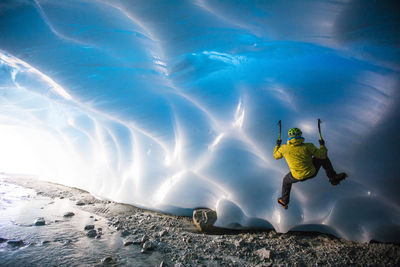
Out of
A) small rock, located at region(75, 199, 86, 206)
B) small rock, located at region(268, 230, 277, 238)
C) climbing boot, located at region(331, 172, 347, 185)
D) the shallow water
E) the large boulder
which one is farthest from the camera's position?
small rock, located at region(75, 199, 86, 206)

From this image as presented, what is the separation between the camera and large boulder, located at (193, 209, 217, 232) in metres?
3.17

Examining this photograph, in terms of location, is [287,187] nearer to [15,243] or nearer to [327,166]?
[327,166]

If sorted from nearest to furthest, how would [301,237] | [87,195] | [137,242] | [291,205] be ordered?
[137,242], [301,237], [291,205], [87,195]

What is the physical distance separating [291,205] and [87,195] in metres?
5.19

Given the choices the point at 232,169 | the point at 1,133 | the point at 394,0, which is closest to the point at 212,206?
the point at 232,169

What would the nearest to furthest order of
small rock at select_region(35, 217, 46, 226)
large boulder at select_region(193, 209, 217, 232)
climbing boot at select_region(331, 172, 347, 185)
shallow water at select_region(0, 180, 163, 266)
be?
shallow water at select_region(0, 180, 163, 266), climbing boot at select_region(331, 172, 347, 185), small rock at select_region(35, 217, 46, 226), large boulder at select_region(193, 209, 217, 232)

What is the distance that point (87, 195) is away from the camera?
16.4ft

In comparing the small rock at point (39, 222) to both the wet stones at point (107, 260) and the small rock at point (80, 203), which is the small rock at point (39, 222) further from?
the wet stones at point (107, 260)

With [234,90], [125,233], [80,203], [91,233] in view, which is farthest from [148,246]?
[80,203]

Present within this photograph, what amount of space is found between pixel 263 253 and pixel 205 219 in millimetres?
1234

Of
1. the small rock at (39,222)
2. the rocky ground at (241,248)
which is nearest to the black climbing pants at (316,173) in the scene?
the rocky ground at (241,248)

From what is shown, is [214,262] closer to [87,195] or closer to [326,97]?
[326,97]

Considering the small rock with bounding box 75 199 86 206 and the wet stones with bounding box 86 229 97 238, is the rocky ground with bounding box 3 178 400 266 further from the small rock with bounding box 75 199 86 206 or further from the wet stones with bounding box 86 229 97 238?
the small rock with bounding box 75 199 86 206

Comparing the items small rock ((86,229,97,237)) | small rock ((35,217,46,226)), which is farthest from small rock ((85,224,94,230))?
small rock ((35,217,46,226))
